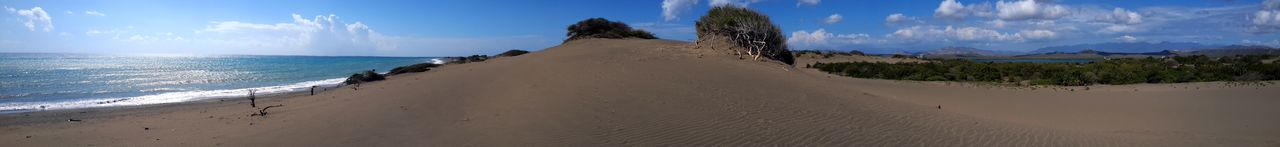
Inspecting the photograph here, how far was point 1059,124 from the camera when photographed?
9273 mm

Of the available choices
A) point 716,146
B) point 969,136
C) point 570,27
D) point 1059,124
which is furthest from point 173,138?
point 570,27

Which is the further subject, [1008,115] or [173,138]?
[1008,115]

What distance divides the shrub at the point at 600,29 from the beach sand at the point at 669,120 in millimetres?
38313

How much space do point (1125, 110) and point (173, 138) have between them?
41.6 feet

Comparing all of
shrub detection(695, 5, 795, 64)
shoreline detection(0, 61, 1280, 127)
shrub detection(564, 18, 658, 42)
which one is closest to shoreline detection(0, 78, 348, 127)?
shoreline detection(0, 61, 1280, 127)

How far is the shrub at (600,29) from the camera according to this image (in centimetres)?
5256

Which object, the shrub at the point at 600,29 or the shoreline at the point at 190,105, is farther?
the shrub at the point at 600,29

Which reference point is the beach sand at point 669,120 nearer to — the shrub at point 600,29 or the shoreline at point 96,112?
the shoreline at point 96,112

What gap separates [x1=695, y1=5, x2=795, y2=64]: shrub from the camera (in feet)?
94.1

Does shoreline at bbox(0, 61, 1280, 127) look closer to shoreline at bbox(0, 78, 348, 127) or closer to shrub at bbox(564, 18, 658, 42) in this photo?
shoreline at bbox(0, 78, 348, 127)

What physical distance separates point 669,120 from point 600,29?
44.8 metres

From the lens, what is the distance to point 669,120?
29.3ft

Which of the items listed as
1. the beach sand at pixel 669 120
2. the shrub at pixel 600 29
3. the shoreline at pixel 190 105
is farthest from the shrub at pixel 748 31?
the shrub at pixel 600 29

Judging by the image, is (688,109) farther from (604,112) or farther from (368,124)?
(368,124)
